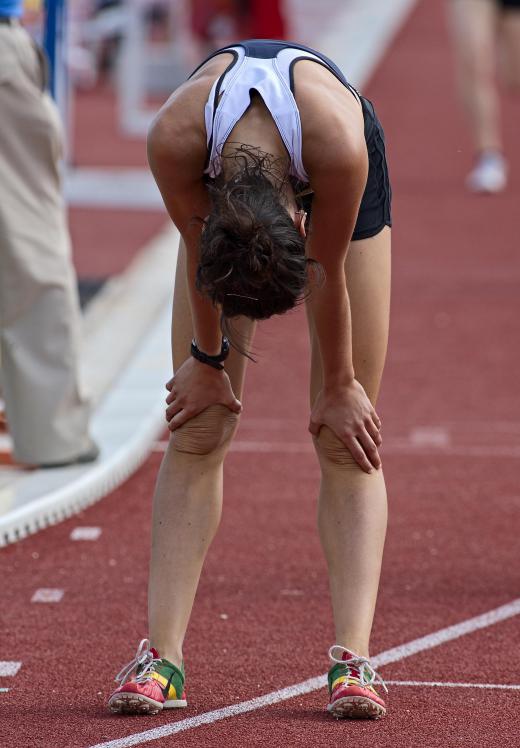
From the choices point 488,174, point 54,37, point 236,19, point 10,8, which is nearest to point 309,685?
point 10,8

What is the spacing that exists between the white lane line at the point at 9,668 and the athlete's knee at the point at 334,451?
3.11ft

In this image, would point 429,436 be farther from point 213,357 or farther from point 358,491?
point 213,357

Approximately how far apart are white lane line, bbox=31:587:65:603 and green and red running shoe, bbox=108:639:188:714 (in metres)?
0.96

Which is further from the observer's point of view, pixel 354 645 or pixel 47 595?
pixel 47 595

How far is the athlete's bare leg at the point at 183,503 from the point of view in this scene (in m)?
3.54

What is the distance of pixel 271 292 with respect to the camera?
10.1 feet

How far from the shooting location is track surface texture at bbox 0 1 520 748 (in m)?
3.52

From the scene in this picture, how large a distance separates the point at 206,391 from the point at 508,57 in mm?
8346

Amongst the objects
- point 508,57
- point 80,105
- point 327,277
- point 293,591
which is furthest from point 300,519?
point 80,105

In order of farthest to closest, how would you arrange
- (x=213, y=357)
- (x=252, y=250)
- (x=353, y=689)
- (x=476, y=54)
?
(x=476, y=54) → (x=213, y=357) → (x=353, y=689) → (x=252, y=250)

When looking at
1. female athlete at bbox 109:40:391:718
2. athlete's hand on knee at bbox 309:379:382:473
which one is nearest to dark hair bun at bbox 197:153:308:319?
female athlete at bbox 109:40:391:718

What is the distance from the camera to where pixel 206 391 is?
11.7 ft

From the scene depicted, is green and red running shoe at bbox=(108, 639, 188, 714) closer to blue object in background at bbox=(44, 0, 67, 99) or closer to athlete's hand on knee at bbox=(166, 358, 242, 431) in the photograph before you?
athlete's hand on knee at bbox=(166, 358, 242, 431)

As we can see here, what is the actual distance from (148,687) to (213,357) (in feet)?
2.44
